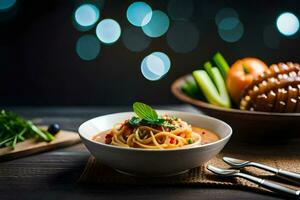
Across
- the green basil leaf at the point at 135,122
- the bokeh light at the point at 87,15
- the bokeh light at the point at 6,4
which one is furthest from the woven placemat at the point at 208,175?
the bokeh light at the point at 6,4

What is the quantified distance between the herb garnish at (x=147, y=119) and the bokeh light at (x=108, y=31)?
56.7 inches

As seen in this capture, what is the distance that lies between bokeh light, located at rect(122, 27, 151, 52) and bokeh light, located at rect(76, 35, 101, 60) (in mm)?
183

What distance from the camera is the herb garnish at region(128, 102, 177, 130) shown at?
5.06ft

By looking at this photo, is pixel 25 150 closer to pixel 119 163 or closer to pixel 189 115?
pixel 119 163

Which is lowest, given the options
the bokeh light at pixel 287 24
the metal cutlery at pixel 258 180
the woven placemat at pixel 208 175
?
the woven placemat at pixel 208 175

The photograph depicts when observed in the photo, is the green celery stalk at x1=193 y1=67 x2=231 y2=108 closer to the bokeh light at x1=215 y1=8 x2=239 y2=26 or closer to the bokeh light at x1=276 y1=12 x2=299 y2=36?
the bokeh light at x1=215 y1=8 x2=239 y2=26

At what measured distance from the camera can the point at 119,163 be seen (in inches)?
54.9

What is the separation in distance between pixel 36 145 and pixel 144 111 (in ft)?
1.70

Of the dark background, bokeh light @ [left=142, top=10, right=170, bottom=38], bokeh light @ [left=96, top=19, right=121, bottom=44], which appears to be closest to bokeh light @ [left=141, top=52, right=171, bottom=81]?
the dark background

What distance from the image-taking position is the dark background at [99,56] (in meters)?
2.89

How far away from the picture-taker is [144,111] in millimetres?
1549

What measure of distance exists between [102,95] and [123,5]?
0.62 m

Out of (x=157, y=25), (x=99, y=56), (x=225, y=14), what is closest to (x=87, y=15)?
(x=99, y=56)

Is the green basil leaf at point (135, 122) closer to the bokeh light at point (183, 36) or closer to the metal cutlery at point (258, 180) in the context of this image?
the metal cutlery at point (258, 180)
